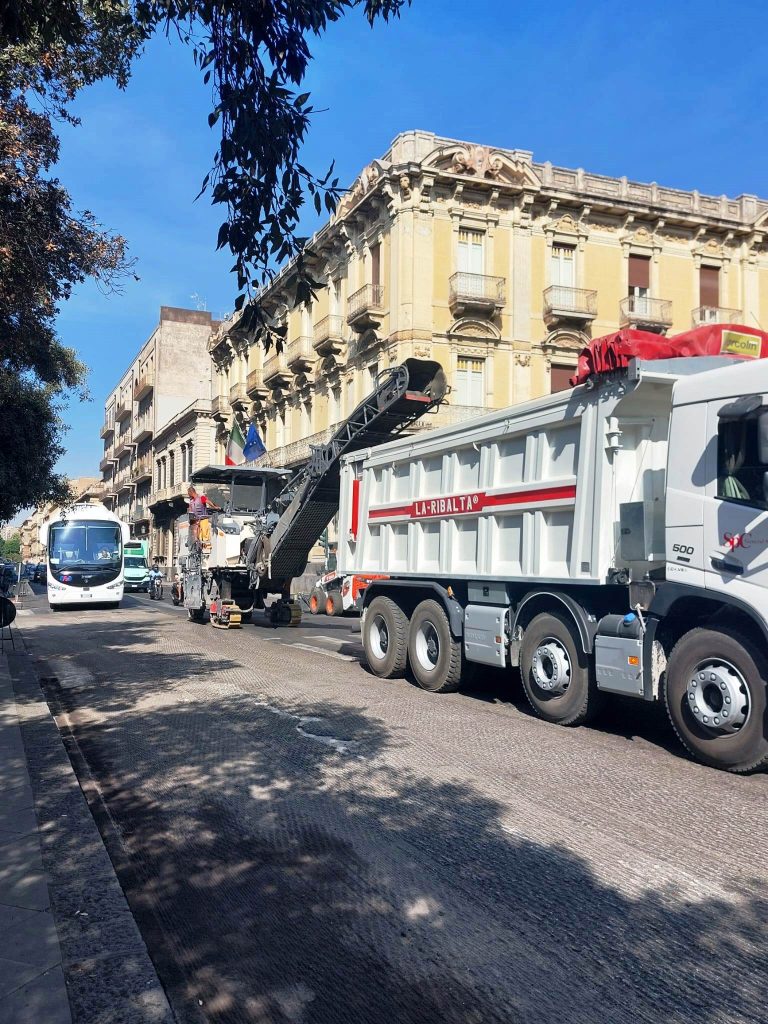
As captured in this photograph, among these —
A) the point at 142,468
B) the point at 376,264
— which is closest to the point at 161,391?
the point at 142,468

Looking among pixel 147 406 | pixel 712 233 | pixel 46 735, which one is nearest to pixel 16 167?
pixel 46 735

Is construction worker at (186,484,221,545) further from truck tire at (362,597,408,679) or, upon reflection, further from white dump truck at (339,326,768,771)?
white dump truck at (339,326,768,771)

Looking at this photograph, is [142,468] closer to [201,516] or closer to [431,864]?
[201,516]

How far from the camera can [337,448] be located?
1548 centimetres

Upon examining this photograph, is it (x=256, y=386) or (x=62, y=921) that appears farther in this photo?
(x=256, y=386)

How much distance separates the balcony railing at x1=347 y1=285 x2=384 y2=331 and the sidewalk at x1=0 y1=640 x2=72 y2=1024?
27623mm

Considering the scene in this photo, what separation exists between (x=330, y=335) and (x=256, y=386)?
9.88m

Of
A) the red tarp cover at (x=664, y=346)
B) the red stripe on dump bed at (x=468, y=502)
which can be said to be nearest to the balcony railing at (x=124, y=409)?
the red stripe on dump bed at (x=468, y=502)

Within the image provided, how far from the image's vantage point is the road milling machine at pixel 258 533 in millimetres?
16875

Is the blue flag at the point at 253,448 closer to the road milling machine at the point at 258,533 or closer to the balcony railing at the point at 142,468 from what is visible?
the road milling machine at the point at 258,533

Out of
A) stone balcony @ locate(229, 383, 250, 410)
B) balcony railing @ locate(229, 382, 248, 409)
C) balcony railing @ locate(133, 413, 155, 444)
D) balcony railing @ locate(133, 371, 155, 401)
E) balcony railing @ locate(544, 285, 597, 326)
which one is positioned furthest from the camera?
balcony railing @ locate(133, 413, 155, 444)

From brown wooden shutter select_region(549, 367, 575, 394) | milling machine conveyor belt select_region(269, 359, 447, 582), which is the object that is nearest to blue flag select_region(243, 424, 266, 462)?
milling machine conveyor belt select_region(269, 359, 447, 582)

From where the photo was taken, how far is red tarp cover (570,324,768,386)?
741 cm

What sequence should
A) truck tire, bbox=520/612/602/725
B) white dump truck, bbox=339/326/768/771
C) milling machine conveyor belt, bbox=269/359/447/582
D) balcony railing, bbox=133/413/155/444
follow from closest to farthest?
white dump truck, bbox=339/326/768/771 < truck tire, bbox=520/612/602/725 < milling machine conveyor belt, bbox=269/359/447/582 < balcony railing, bbox=133/413/155/444
